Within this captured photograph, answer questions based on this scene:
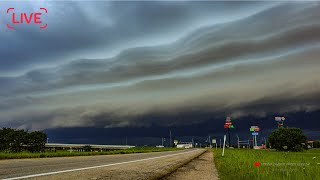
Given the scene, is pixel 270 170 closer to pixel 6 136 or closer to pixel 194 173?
pixel 194 173

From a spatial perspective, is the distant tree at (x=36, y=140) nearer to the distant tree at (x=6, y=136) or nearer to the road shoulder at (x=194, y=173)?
the distant tree at (x=6, y=136)

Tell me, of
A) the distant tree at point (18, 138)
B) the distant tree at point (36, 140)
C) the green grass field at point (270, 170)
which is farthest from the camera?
the distant tree at point (36, 140)

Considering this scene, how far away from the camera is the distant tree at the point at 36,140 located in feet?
410

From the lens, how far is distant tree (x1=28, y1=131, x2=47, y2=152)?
125 meters

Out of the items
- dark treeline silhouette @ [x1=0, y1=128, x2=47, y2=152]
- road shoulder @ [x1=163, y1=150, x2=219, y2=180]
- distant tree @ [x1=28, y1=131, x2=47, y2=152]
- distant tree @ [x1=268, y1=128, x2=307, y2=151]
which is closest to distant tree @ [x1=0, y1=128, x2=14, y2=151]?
dark treeline silhouette @ [x1=0, y1=128, x2=47, y2=152]

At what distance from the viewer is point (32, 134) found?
5064 inches

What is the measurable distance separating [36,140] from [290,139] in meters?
87.8

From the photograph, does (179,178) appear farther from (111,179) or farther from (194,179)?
(111,179)

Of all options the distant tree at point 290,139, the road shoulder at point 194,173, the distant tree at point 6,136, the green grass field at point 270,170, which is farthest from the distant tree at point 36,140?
the green grass field at point 270,170

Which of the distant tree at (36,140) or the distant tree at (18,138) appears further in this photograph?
the distant tree at (36,140)

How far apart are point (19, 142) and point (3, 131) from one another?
27.4 feet

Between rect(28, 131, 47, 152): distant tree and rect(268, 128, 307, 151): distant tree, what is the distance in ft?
269

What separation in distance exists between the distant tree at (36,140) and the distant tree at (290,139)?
8197 centimetres

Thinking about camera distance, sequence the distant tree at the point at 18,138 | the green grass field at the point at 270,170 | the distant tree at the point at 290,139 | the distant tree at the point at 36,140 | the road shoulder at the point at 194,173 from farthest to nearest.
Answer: the distant tree at the point at 36,140 → the distant tree at the point at 18,138 → the distant tree at the point at 290,139 → the road shoulder at the point at 194,173 → the green grass field at the point at 270,170
